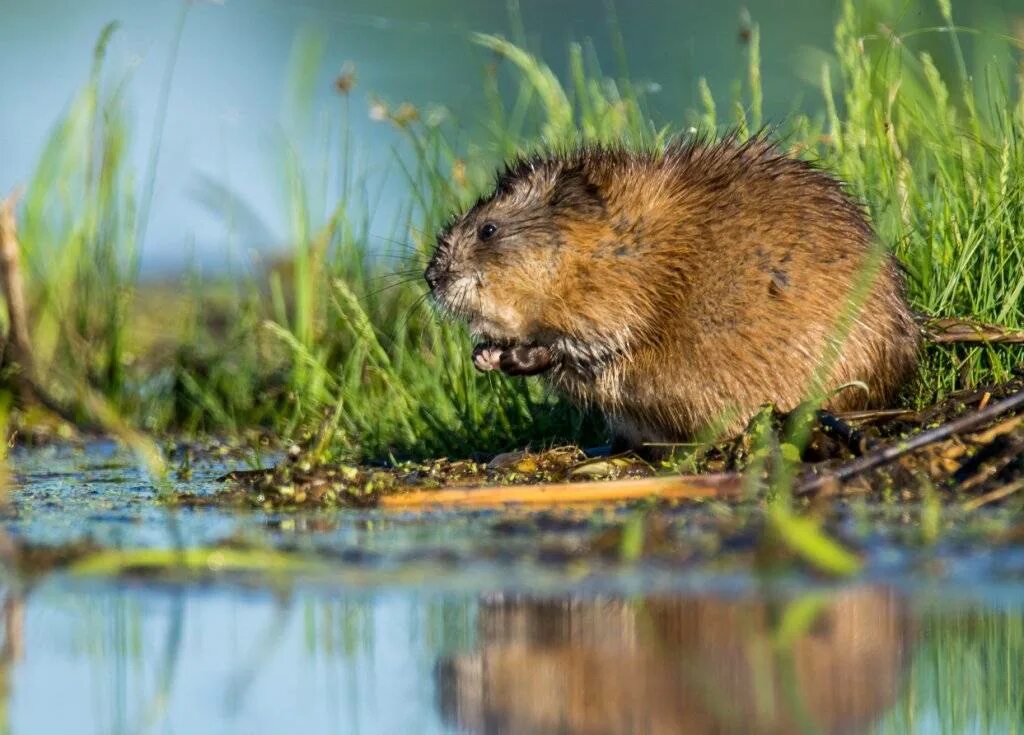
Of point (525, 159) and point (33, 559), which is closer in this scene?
point (33, 559)

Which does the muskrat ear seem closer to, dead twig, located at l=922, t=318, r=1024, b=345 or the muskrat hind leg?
the muskrat hind leg

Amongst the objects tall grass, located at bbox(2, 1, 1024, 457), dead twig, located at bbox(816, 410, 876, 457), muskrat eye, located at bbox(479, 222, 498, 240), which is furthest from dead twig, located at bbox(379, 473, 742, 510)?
muskrat eye, located at bbox(479, 222, 498, 240)

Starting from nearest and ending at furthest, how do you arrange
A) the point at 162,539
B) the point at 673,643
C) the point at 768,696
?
the point at 768,696 → the point at 673,643 → the point at 162,539

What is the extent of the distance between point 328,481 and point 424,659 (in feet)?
5.41

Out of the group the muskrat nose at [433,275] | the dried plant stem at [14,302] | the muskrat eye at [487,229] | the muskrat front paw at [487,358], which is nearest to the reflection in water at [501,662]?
the muskrat front paw at [487,358]

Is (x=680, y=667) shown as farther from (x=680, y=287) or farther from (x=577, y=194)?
(x=577, y=194)

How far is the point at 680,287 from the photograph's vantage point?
16.0 feet

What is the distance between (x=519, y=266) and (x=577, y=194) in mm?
276

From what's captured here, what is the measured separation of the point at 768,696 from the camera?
258 cm

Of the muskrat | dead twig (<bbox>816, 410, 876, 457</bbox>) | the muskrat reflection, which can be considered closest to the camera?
the muskrat reflection

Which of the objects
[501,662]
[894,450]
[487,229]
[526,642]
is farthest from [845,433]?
[501,662]

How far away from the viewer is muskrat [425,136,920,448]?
15.6 feet

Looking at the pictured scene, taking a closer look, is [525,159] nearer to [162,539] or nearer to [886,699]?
[162,539]

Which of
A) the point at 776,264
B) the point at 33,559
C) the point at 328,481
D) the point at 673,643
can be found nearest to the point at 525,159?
the point at 776,264
